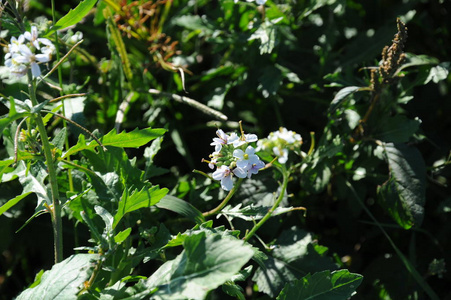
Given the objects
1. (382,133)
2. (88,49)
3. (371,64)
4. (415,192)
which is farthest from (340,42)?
(88,49)

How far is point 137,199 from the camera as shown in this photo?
1.47 metres

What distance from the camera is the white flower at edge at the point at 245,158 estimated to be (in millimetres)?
1430

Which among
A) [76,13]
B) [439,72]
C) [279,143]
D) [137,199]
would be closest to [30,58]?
[76,13]

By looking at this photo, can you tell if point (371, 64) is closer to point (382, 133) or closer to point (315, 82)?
point (315, 82)

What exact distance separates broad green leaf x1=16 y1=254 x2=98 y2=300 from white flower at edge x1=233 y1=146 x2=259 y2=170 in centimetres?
46

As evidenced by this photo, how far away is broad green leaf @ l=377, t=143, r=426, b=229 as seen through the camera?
6.18ft

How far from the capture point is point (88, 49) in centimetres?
268

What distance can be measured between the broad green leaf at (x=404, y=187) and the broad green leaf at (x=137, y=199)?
91 centimetres

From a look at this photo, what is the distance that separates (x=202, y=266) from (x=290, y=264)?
29.4 inches

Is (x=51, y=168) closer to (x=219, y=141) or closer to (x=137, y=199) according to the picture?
(x=137, y=199)

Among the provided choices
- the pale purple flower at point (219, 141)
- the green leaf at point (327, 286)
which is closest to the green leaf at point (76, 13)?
the pale purple flower at point (219, 141)

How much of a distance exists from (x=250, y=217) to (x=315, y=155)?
19.2 inches

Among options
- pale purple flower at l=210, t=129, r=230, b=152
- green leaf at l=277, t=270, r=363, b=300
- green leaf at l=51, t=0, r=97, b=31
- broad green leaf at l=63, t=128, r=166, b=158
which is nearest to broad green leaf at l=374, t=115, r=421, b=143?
green leaf at l=277, t=270, r=363, b=300

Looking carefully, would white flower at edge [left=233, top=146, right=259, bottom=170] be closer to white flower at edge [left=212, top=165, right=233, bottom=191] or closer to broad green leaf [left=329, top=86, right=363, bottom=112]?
white flower at edge [left=212, top=165, right=233, bottom=191]
